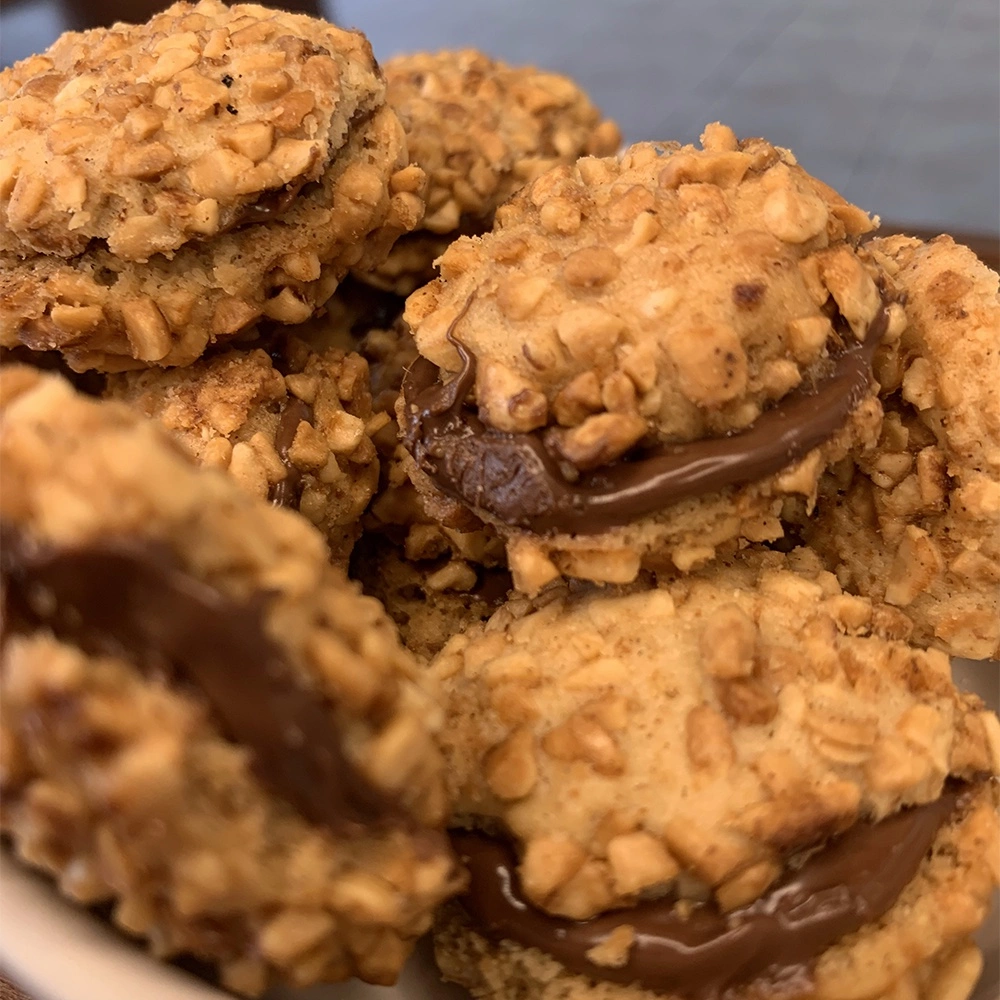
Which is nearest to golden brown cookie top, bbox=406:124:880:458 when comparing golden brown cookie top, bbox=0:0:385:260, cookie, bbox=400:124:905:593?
cookie, bbox=400:124:905:593

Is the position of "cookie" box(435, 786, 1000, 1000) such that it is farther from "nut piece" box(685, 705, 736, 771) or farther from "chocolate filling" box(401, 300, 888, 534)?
"chocolate filling" box(401, 300, 888, 534)

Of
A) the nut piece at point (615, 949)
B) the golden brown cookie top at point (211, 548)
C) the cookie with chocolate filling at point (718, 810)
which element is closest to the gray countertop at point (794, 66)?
the cookie with chocolate filling at point (718, 810)

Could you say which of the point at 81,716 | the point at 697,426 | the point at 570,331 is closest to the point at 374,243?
the point at 570,331

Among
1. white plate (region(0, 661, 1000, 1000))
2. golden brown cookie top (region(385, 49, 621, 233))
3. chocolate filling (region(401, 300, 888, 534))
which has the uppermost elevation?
Answer: golden brown cookie top (region(385, 49, 621, 233))

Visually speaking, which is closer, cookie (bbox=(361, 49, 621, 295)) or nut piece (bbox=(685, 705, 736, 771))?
nut piece (bbox=(685, 705, 736, 771))

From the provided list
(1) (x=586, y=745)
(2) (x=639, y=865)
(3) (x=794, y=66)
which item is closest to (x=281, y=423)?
(1) (x=586, y=745)

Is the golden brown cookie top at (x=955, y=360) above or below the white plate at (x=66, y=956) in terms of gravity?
above

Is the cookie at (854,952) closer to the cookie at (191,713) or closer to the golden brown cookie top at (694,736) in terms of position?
the golden brown cookie top at (694,736)

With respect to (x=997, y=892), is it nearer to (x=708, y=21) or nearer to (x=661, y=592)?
(x=661, y=592)
